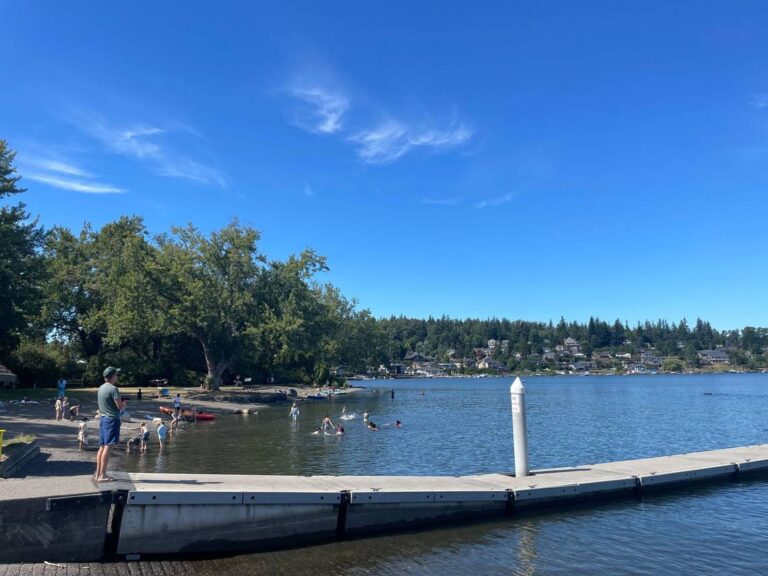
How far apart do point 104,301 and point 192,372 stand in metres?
14.5

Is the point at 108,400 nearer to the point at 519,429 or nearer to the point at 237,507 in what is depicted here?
the point at 237,507

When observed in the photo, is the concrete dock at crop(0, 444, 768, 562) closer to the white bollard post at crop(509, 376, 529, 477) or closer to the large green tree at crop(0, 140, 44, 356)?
the white bollard post at crop(509, 376, 529, 477)

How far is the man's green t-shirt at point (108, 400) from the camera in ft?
36.1

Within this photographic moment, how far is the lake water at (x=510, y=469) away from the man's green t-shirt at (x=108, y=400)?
3.47 meters

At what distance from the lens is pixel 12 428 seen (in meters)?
28.1

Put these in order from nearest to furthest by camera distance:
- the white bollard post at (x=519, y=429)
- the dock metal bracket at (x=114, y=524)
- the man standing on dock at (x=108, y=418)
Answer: the dock metal bracket at (x=114, y=524), the man standing on dock at (x=108, y=418), the white bollard post at (x=519, y=429)

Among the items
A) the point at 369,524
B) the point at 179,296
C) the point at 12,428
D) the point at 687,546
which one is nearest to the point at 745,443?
the point at 687,546

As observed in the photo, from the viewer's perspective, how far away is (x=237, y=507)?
11086 millimetres

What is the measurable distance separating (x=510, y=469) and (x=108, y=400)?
16.4m

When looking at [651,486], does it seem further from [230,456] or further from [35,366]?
[35,366]

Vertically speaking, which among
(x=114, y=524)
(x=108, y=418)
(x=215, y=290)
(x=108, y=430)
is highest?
(x=215, y=290)

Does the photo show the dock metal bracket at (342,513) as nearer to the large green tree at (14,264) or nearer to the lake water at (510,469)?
the lake water at (510,469)

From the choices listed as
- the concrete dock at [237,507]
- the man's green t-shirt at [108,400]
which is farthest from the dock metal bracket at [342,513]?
the man's green t-shirt at [108,400]

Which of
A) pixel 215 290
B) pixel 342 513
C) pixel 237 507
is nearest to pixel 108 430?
pixel 237 507
